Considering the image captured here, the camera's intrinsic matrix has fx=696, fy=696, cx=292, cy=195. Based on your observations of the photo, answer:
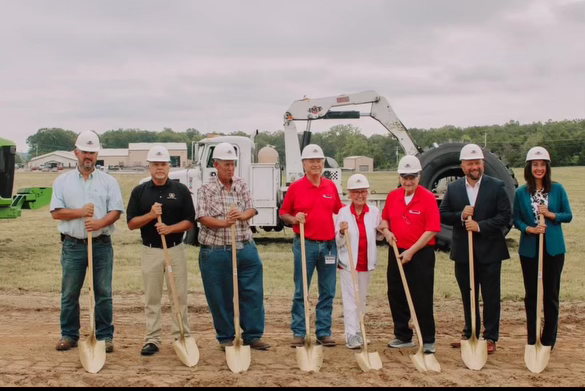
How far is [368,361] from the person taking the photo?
247 inches

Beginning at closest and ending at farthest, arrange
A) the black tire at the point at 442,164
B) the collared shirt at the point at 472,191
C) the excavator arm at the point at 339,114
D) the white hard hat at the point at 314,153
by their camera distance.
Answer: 1. the collared shirt at the point at 472,191
2. the white hard hat at the point at 314,153
3. the black tire at the point at 442,164
4. the excavator arm at the point at 339,114

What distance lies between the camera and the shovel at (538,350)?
628cm

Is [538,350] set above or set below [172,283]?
below

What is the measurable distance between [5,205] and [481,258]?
469 inches

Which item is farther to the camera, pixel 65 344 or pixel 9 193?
pixel 9 193

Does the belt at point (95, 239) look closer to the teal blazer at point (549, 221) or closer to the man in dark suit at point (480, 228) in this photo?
the man in dark suit at point (480, 228)

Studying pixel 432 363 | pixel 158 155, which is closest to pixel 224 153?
pixel 158 155

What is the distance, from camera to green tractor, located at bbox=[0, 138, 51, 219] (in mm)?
15461

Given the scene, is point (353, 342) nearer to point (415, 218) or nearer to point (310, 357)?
point (310, 357)

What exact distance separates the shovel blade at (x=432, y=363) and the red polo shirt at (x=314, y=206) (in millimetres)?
1513

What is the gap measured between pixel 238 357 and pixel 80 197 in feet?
7.07

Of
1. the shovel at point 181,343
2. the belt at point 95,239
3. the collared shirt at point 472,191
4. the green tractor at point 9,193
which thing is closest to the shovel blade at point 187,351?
the shovel at point 181,343

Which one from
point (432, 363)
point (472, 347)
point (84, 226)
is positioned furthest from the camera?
point (84, 226)

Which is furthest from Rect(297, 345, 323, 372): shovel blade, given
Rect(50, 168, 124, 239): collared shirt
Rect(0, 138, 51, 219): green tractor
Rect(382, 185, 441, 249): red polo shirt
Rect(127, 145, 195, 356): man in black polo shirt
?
Rect(0, 138, 51, 219): green tractor
